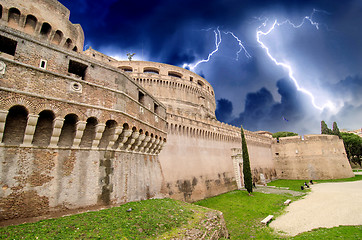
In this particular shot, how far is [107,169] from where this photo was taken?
8.96 metres

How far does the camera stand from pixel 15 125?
6660 mm

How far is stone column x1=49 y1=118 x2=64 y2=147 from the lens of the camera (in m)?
7.21

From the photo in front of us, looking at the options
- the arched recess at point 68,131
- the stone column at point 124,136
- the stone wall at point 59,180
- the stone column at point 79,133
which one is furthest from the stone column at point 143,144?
the arched recess at point 68,131

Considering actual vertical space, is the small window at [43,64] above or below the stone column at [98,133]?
above

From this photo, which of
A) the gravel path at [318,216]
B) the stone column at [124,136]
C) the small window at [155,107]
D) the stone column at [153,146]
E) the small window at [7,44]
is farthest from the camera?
the small window at [155,107]

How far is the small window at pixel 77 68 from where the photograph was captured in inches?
340

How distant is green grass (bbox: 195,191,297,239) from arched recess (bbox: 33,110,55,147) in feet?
41.0

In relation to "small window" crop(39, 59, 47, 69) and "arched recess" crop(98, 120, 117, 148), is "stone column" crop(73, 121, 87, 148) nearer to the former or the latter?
"arched recess" crop(98, 120, 117, 148)

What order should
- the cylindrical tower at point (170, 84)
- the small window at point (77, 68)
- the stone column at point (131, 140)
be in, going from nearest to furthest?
the small window at point (77, 68) → the stone column at point (131, 140) → the cylindrical tower at point (170, 84)

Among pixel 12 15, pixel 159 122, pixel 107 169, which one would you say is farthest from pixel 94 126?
pixel 12 15

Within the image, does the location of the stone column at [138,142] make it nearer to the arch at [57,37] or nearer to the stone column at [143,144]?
the stone column at [143,144]

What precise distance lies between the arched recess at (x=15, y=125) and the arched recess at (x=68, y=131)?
1.32m

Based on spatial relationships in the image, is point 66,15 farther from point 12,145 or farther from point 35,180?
point 35,180

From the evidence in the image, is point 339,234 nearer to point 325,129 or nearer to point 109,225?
point 109,225
